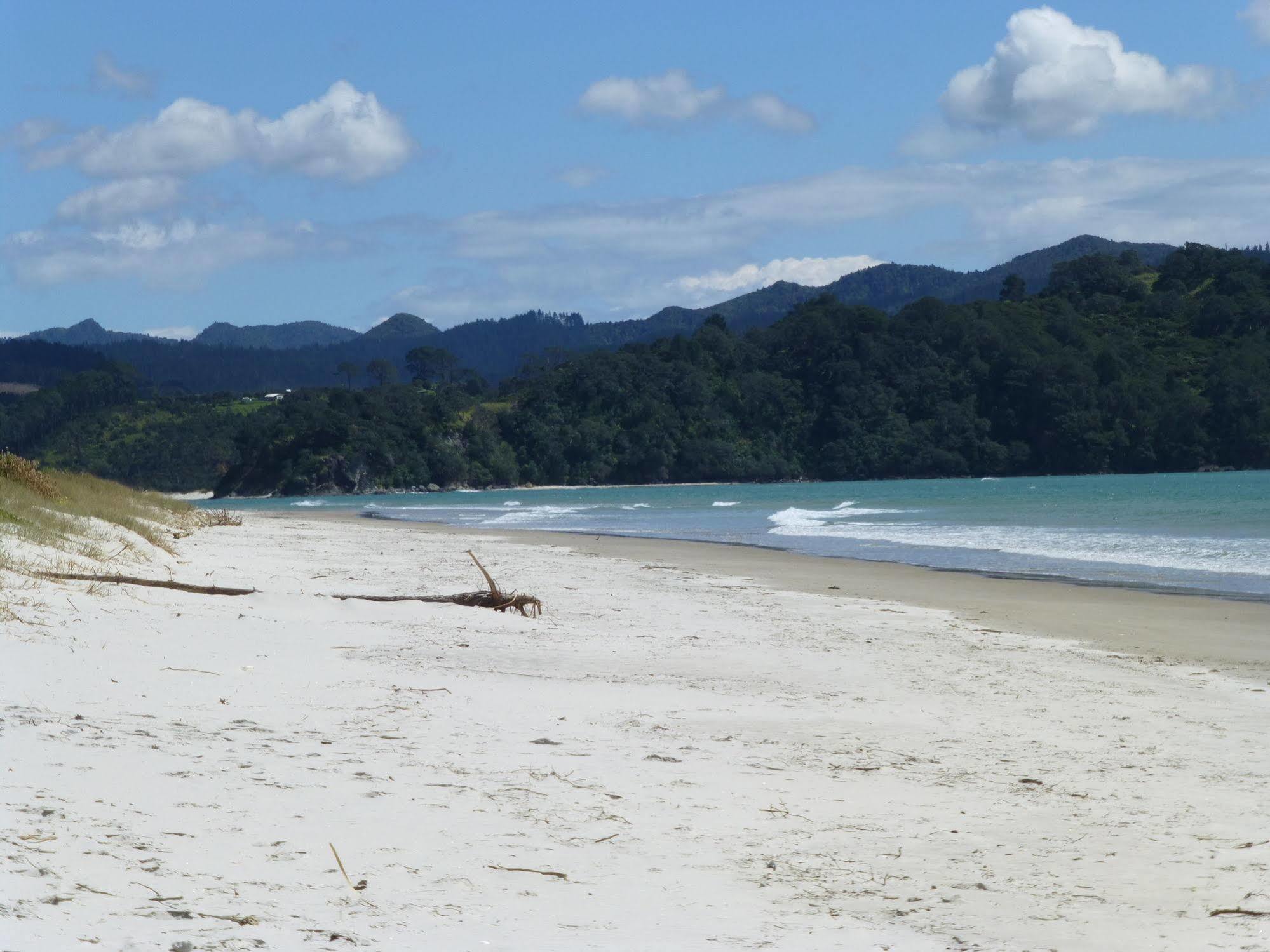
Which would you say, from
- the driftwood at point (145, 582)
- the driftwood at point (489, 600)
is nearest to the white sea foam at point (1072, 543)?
the driftwood at point (489, 600)

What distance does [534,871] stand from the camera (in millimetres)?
4016

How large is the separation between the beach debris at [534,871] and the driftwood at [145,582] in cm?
607

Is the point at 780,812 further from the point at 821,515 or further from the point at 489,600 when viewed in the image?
the point at 821,515

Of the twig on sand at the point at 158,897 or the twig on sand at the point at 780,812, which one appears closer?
the twig on sand at the point at 158,897

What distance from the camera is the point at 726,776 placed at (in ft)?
17.6

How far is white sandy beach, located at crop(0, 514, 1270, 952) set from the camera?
3.63 m

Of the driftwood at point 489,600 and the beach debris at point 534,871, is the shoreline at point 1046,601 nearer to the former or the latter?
the driftwood at point 489,600

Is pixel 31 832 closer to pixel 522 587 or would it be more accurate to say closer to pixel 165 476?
pixel 522 587

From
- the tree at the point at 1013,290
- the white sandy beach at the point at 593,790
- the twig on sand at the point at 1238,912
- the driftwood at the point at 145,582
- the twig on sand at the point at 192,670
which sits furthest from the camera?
the tree at the point at 1013,290

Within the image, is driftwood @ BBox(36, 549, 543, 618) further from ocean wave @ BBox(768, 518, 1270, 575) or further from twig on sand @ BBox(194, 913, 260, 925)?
ocean wave @ BBox(768, 518, 1270, 575)

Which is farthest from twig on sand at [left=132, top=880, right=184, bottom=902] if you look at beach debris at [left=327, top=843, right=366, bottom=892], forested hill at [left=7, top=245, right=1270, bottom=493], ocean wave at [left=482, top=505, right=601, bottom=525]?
forested hill at [left=7, top=245, right=1270, bottom=493]

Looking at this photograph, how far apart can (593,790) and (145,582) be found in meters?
5.95

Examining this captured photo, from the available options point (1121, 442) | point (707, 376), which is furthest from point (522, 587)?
point (707, 376)

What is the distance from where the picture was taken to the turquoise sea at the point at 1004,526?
19.0 metres
